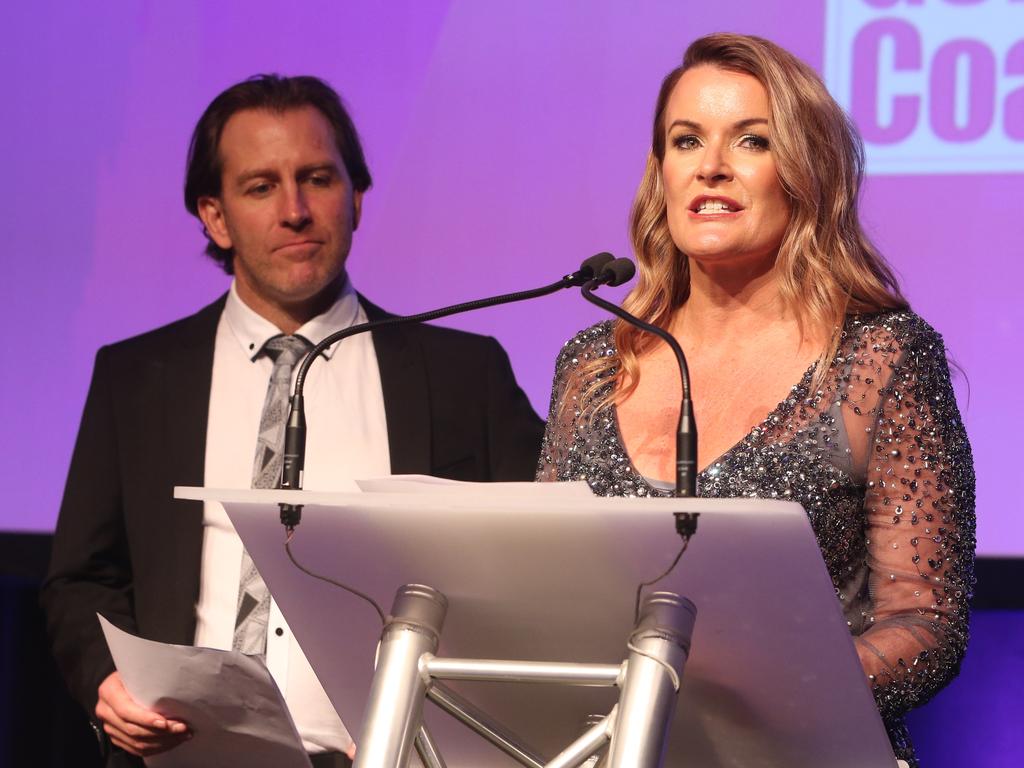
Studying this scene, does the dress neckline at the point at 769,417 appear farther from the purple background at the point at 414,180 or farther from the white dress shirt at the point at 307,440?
the purple background at the point at 414,180

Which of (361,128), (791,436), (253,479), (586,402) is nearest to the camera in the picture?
(791,436)

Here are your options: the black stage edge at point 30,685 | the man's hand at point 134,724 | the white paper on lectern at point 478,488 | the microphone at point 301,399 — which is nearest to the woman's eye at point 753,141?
the microphone at point 301,399

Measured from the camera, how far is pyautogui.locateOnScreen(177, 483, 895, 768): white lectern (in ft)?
4.06

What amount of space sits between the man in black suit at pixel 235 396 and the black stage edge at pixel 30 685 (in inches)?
28.1

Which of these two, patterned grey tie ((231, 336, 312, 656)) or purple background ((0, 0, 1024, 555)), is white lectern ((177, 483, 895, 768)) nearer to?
patterned grey tie ((231, 336, 312, 656))

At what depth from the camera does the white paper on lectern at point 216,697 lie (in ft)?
5.41

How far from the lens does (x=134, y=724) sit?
6.63 feet

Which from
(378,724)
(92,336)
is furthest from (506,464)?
(378,724)

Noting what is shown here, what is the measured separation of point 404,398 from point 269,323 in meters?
0.31

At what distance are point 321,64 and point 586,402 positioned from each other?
1560 millimetres

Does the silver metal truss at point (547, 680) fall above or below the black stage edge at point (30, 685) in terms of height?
above

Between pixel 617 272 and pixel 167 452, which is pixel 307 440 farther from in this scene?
pixel 617 272

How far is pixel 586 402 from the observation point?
7.14 feet

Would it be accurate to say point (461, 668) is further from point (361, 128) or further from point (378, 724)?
point (361, 128)
